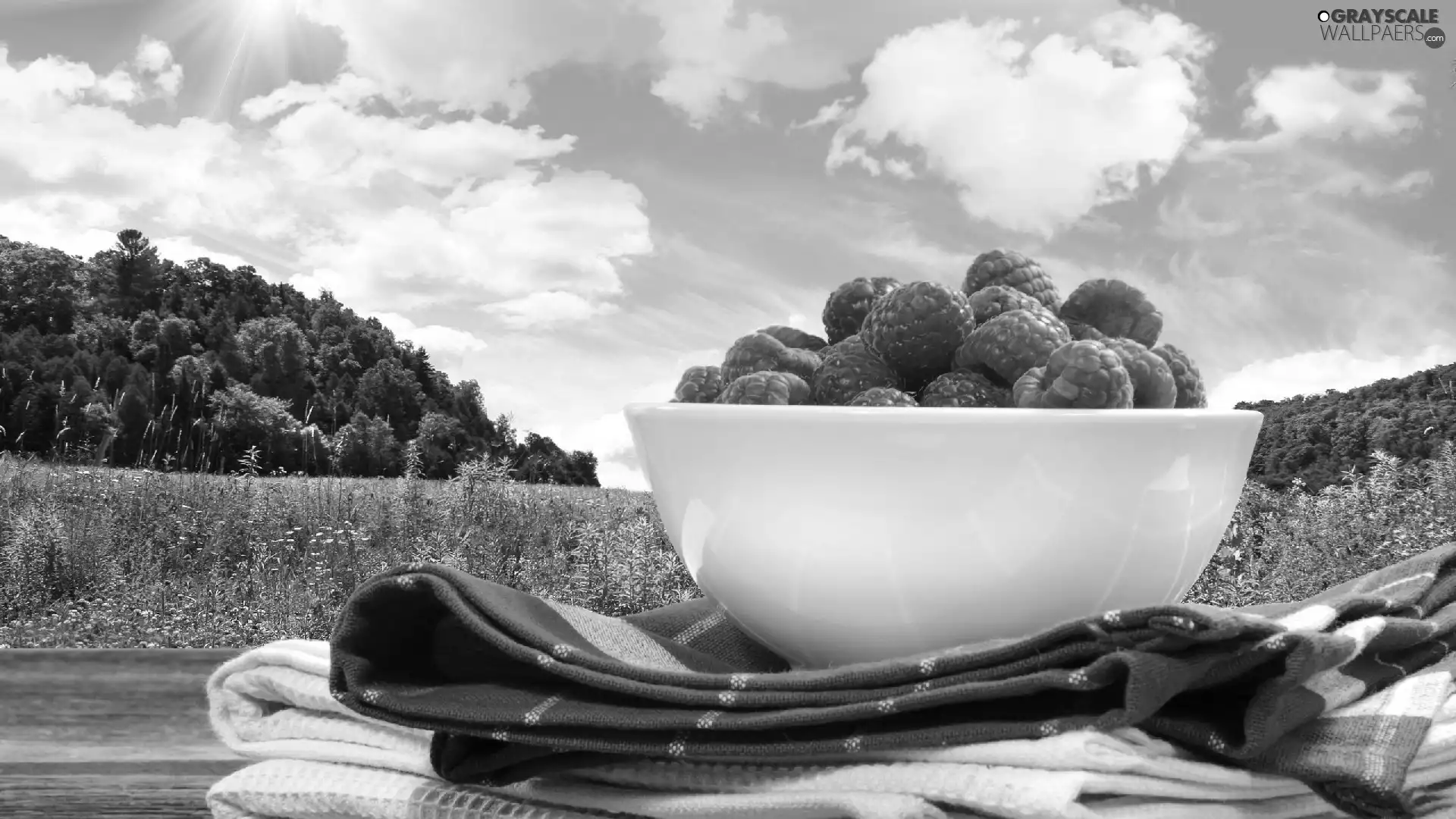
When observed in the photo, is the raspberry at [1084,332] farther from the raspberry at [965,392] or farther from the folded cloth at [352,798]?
the folded cloth at [352,798]

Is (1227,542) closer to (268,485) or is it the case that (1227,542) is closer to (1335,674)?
(1335,674)

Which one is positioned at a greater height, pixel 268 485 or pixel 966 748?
pixel 268 485

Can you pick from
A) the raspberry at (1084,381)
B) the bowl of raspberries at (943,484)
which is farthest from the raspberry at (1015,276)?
the raspberry at (1084,381)

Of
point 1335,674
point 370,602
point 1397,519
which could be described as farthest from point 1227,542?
point 370,602

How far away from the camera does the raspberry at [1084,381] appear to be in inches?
30.7

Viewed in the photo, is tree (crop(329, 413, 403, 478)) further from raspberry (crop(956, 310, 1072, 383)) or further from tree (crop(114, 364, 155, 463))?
raspberry (crop(956, 310, 1072, 383))

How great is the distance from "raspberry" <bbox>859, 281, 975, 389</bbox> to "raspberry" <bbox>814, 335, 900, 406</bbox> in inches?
0.7

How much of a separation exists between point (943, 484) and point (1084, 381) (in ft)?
0.45

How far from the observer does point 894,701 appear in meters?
0.63

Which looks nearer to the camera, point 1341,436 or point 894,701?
point 894,701

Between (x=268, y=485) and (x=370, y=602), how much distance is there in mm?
5271

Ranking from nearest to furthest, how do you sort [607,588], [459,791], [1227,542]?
1. [459,791]
2. [607,588]
3. [1227,542]

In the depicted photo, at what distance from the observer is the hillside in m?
12.2

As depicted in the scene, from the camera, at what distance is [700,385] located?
104 cm
